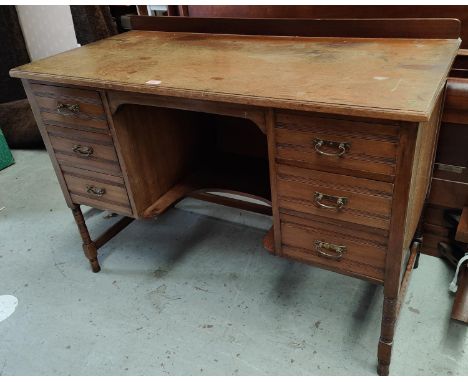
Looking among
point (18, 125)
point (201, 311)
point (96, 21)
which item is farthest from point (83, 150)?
point (18, 125)

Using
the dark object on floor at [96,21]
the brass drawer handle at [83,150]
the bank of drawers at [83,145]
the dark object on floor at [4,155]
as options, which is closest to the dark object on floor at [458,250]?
the bank of drawers at [83,145]

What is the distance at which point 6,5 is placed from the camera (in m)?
3.36

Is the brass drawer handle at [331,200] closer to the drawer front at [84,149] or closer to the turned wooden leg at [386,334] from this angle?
the turned wooden leg at [386,334]

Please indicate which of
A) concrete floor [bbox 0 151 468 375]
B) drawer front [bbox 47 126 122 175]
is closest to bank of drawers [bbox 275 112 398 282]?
concrete floor [bbox 0 151 468 375]

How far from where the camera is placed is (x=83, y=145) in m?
1.72

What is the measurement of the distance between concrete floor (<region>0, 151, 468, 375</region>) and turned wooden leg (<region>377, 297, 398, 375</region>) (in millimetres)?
58

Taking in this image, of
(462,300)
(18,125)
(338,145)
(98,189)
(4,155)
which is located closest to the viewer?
(338,145)

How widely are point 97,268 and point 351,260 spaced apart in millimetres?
1253

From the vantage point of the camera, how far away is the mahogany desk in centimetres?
116

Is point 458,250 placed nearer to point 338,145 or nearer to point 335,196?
point 335,196

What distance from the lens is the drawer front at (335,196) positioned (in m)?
1.22

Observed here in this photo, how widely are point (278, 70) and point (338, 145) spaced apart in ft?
1.14

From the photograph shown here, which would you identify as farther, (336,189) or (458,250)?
(458,250)

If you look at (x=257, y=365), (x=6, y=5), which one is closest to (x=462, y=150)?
(x=257, y=365)
